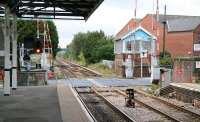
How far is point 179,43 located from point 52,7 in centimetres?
4345

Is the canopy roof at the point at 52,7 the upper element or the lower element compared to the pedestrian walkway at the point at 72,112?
upper

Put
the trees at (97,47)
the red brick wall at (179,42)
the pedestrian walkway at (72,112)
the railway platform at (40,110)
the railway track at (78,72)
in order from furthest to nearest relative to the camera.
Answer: the trees at (97,47), the red brick wall at (179,42), the railway track at (78,72), the railway platform at (40,110), the pedestrian walkway at (72,112)

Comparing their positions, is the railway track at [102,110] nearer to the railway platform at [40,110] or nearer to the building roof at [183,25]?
the railway platform at [40,110]

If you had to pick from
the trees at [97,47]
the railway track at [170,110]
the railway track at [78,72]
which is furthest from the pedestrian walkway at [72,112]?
the trees at [97,47]

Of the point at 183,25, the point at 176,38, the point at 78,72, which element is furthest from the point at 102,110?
the point at 183,25

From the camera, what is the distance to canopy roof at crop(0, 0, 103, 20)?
820 inches

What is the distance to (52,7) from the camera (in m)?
24.2

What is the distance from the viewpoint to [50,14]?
85.8 feet

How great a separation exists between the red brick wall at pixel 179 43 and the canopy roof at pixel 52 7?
38.8 metres

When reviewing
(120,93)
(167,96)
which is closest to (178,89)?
(167,96)

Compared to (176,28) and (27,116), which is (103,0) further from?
(176,28)

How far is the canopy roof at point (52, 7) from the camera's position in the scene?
2083 centimetres

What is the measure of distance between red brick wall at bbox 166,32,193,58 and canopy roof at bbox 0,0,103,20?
38.8 m

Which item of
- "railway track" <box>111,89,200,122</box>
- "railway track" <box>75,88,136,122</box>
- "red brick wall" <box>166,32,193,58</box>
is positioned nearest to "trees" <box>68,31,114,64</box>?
"red brick wall" <box>166,32,193,58</box>
